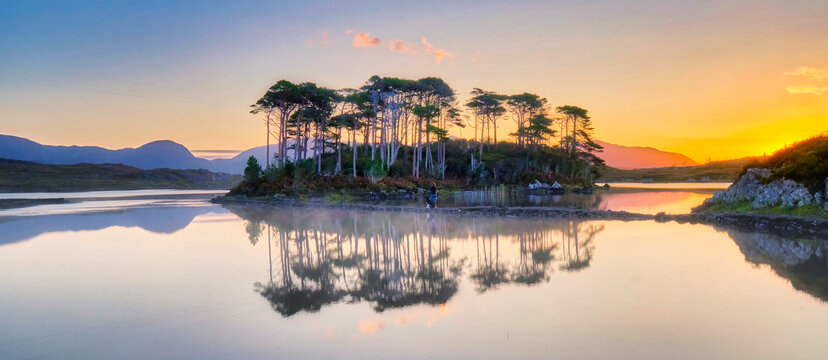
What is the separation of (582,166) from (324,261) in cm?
6259

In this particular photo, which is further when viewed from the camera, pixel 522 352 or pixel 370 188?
pixel 370 188

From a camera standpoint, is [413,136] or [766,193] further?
[413,136]

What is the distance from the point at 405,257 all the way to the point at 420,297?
11.5 feet

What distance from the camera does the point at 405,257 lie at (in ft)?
35.7

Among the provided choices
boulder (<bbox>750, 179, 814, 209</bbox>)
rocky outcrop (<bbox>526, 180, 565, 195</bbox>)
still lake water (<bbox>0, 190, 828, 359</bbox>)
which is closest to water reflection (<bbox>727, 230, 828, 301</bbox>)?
still lake water (<bbox>0, 190, 828, 359</bbox>)

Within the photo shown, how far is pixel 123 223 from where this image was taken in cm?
1919

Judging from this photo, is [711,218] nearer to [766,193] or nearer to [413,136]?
[766,193]

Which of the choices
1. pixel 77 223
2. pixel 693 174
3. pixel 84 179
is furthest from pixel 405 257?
pixel 693 174

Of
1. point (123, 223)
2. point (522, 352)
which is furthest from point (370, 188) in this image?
point (522, 352)

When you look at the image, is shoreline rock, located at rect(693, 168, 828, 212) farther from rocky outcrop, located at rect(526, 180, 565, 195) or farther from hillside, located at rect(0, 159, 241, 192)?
hillside, located at rect(0, 159, 241, 192)

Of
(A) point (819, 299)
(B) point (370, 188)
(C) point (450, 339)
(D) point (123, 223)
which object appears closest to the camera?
(C) point (450, 339)

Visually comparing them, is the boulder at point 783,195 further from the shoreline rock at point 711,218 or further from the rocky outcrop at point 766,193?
the shoreline rock at point 711,218

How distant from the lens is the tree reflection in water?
25.2 ft

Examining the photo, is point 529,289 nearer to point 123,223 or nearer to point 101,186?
point 123,223
